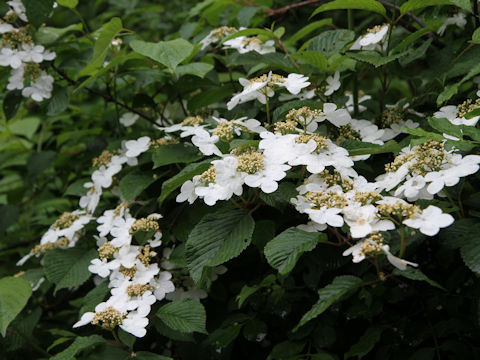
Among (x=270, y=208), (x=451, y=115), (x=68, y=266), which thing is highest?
(x=451, y=115)

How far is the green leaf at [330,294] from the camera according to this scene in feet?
3.09

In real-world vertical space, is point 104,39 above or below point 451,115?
above

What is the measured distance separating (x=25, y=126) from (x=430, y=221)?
82.7 inches

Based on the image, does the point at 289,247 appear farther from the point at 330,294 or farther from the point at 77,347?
the point at 77,347

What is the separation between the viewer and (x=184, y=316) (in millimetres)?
1181

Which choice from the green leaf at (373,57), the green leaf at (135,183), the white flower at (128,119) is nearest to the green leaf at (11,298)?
the green leaf at (135,183)

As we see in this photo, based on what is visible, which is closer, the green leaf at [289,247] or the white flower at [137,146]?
the green leaf at [289,247]

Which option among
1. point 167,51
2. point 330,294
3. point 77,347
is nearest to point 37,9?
point 167,51

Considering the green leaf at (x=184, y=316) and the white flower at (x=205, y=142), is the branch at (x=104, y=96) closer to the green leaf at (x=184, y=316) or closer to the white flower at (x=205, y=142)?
the white flower at (x=205, y=142)

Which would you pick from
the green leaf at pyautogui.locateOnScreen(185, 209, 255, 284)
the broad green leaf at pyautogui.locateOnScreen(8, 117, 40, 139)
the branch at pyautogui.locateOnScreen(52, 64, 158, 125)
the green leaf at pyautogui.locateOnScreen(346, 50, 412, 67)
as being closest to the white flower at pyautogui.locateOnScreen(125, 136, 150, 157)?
the branch at pyautogui.locateOnScreen(52, 64, 158, 125)

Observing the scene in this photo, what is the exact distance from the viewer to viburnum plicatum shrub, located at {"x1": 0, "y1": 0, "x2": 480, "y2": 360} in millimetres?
1037

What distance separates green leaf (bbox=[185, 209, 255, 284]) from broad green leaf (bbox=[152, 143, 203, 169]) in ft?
0.81

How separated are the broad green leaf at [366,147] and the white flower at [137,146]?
2.00 feet

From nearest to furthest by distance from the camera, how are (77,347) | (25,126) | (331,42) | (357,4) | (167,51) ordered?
(77,347)
(357,4)
(167,51)
(331,42)
(25,126)
